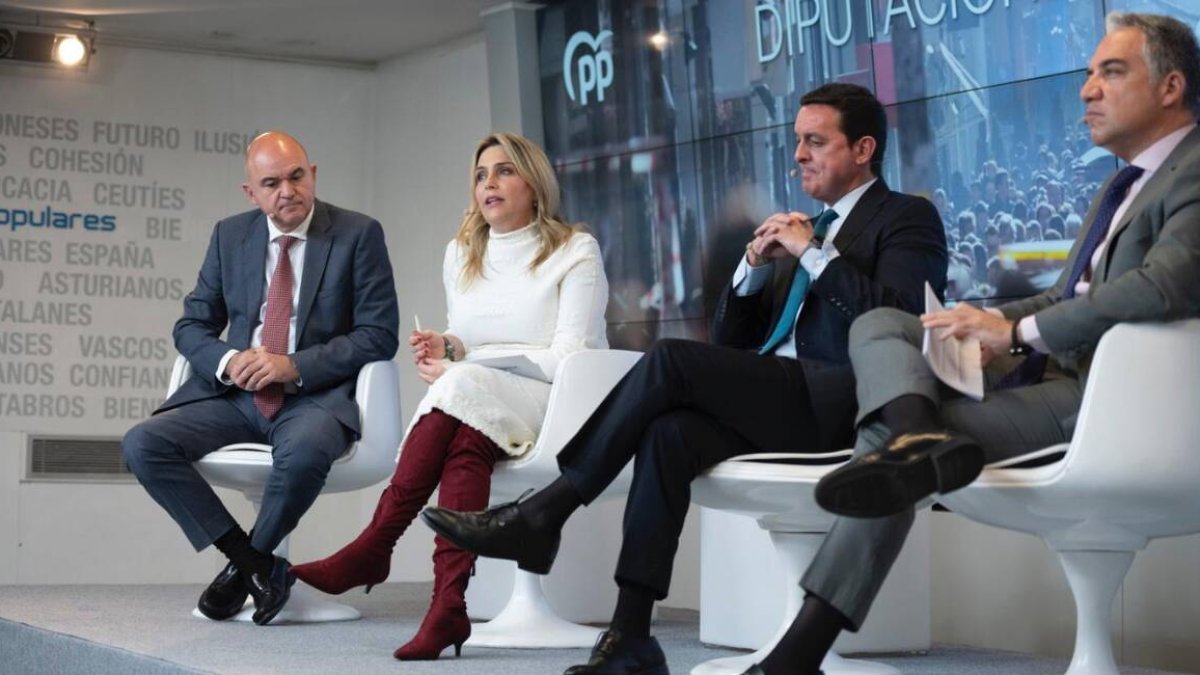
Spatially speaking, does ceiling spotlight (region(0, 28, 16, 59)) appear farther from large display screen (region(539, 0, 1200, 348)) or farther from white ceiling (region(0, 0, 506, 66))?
large display screen (region(539, 0, 1200, 348))

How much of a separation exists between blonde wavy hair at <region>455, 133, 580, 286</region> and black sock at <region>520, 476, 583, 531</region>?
1184 millimetres

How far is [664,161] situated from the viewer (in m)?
6.42

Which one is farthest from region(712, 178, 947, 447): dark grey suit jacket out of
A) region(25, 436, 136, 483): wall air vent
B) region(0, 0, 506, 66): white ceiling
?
region(25, 436, 136, 483): wall air vent

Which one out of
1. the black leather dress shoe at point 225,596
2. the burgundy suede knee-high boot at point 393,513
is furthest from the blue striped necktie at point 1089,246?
the black leather dress shoe at point 225,596

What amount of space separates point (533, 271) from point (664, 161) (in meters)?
2.55

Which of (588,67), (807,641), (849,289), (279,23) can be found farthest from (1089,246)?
(279,23)

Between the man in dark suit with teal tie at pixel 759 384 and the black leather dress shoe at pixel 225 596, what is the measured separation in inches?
54.1

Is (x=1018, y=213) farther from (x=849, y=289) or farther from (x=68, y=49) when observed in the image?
(x=68, y=49)

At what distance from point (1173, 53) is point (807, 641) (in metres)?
1.23

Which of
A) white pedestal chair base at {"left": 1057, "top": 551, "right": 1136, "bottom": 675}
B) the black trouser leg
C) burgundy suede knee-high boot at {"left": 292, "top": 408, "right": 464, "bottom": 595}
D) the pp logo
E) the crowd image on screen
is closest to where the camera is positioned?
the black trouser leg

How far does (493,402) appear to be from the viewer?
359 cm

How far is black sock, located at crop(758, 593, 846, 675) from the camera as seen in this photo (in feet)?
8.14

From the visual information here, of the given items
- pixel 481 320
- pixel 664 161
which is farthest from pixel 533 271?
pixel 664 161

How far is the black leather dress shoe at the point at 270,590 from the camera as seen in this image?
398 cm
